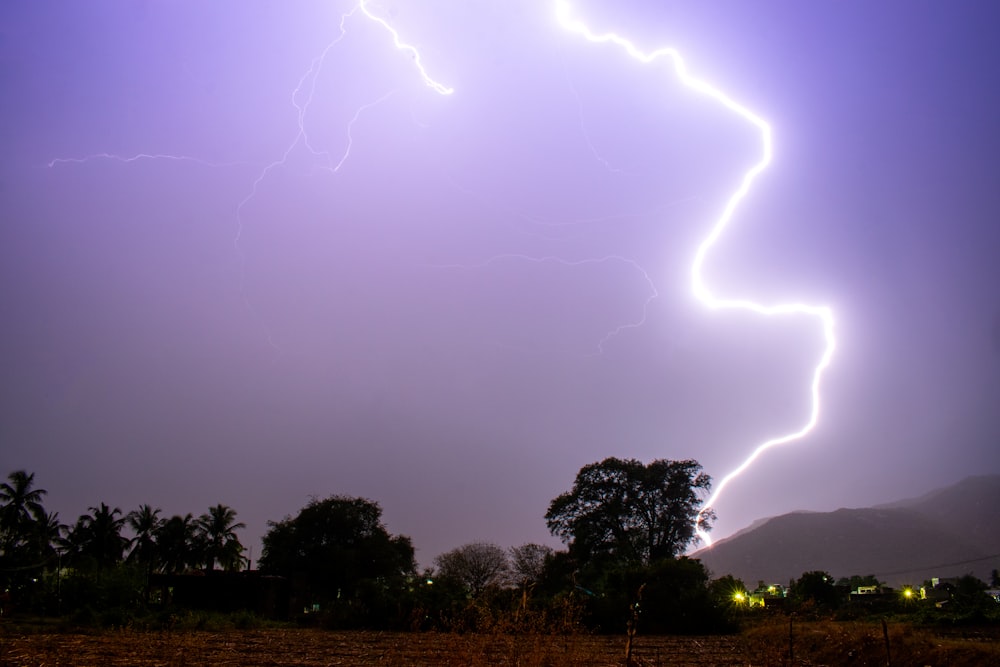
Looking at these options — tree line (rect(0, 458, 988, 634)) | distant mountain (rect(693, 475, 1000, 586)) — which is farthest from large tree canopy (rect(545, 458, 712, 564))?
distant mountain (rect(693, 475, 1000, 586))

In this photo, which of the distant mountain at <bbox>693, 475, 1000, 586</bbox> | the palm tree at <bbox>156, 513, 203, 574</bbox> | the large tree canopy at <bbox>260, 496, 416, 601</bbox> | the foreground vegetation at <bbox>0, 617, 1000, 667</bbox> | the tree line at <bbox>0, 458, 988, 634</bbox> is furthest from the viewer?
the distant mountain at <bbox>693, 475, 1000, 586</bbox>

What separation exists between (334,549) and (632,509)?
2066cm

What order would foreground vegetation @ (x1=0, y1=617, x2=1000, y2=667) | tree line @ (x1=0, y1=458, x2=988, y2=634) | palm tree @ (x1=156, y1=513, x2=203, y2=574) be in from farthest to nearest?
palm tree @ (x1=156, y1=513, x2=203, y2=574) < tree line @ (x1=0, y1=458, x2=988, y2=634) < foreground vegetation @ (x1=0, y1=617, x2=1000, y2=667)

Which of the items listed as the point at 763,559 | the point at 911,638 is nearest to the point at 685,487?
the point at 911,638

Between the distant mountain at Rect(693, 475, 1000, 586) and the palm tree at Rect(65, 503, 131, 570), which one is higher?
the palm tree at Rect(65, 503, 131, 570)

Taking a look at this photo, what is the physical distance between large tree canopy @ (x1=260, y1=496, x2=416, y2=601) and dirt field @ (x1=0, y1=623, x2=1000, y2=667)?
24.7m

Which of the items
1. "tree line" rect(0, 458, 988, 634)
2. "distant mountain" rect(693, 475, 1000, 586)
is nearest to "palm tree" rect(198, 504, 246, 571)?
"tree line" rect(0, 458, 988, 634)

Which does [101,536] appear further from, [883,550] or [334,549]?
[883,550]

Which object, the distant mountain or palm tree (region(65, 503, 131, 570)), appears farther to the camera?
the distant mountain

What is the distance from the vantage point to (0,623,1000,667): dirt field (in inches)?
400

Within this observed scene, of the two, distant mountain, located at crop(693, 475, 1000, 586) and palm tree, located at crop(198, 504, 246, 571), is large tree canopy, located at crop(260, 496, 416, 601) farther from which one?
distant mountain, located at crop(693, 475, 1000, 586)

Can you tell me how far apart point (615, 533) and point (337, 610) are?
2363cm

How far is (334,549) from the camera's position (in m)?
42.3

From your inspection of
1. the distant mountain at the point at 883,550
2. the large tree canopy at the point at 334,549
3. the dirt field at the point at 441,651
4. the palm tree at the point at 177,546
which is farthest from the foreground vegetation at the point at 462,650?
the distant mountain at the point at 883,550
